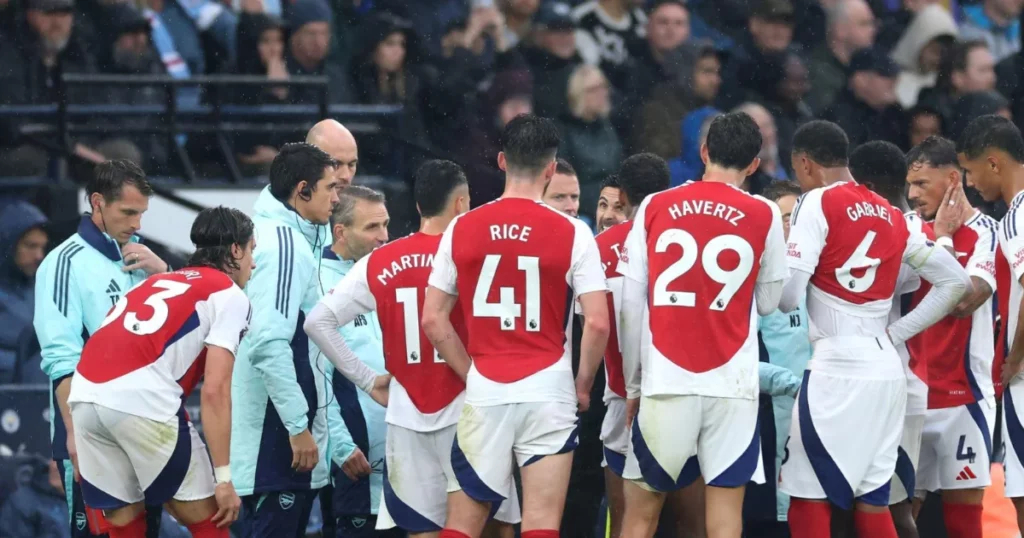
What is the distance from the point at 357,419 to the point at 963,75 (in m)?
8.11

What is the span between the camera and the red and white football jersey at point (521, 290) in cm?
577

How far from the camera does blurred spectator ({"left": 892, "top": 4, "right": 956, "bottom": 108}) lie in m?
13.7

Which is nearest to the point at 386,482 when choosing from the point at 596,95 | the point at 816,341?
the point at 816,341

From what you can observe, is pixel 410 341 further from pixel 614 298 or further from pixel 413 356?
pixel 614 298

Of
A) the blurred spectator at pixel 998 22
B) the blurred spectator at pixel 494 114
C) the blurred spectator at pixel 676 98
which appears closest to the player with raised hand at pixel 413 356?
the blurred spectator at pixel 494 114

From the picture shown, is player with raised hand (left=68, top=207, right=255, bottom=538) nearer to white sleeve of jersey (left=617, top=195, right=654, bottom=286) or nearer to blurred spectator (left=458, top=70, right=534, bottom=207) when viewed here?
white sleeve of jersey (left=617, top=195, right=654, bottom=286)

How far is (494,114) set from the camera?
37.0 ft

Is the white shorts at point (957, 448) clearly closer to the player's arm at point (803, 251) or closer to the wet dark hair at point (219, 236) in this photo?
the player's arm at point (803, 251)

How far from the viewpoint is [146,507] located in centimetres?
629

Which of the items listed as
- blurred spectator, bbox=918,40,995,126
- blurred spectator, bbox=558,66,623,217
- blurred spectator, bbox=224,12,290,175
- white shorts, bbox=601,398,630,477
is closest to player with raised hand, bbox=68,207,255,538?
white shorts, bbox=601,398,630,477

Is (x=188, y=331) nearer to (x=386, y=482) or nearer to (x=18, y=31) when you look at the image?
(x=386, y=482)

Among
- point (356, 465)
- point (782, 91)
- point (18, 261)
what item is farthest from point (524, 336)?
point (782, 91)

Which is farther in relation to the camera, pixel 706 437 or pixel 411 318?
pixel 411 318

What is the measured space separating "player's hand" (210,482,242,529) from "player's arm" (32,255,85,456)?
1047mm
